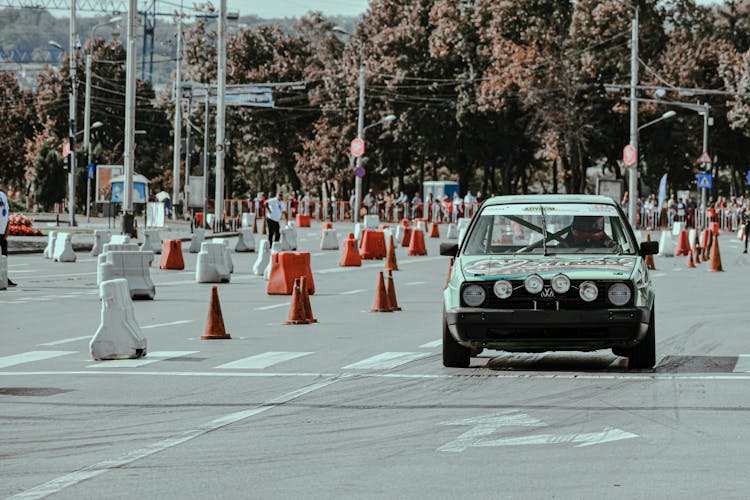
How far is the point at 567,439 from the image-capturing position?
9109 millimetres

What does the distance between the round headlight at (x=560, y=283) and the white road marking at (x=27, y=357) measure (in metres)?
4.98

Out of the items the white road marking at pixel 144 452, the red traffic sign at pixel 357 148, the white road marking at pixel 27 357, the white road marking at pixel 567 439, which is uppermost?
the red traffic sign at pixel 357 148

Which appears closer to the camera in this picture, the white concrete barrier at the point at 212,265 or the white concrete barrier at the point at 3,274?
the white concrete barrier at the point at 3,274

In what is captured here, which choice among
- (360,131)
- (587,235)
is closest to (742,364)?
(587,235)

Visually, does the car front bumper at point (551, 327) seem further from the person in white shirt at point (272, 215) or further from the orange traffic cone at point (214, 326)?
the person in white shirt at point (272, 215)

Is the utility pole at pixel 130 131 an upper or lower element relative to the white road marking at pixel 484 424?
upper

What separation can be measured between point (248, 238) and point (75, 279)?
15.9m

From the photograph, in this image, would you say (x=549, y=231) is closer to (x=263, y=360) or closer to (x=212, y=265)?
(x=263, y=360)

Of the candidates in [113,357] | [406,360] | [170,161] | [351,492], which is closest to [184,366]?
[113,357]

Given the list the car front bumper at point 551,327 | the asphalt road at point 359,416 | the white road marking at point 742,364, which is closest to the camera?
the asphalt road at point 359,416

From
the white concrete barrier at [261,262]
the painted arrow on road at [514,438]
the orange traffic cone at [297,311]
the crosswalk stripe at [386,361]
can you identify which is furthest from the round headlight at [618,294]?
the white concrete barrier at [261,262]

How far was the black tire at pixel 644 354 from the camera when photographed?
13.0 meters

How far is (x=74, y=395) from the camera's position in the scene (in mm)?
11398

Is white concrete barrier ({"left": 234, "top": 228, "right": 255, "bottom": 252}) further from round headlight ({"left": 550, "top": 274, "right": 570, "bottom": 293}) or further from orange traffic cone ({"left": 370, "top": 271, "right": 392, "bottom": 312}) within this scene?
round headlight ({"left": 550, "top": 274, "right": 570, "bottom": 293})
